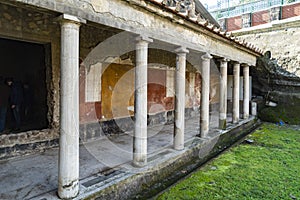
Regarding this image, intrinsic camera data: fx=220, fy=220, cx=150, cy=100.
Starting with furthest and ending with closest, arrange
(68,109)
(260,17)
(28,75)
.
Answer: (260,17), (28,75), (68,109)

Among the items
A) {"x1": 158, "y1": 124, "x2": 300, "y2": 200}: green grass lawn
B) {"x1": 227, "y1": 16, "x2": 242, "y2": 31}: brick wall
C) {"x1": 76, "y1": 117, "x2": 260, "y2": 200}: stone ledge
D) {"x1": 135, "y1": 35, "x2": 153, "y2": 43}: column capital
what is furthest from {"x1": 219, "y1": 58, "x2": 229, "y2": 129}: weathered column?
{"x1": 227, "y1": 16, "x2": 242, "y2": 31}: brick wall

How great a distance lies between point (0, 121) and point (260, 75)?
12428 millimetres

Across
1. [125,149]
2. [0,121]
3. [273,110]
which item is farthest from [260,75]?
[0,121]

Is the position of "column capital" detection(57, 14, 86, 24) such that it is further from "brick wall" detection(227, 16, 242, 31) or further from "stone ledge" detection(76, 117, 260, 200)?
"brick wall" detection(227, 16, 242, 31)

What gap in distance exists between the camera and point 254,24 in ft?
47.9

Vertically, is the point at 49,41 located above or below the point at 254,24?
below

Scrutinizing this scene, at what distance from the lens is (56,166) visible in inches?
170

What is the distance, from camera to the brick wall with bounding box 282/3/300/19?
496 inches

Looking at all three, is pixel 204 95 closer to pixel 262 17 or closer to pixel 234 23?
pixel 262 17

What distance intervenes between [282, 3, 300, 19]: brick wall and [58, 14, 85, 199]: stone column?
45.5ft

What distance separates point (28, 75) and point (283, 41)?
12610 mm

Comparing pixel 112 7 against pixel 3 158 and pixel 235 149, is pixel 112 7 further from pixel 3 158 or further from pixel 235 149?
pixel 235 149

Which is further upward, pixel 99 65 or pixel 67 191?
pixel 99 65

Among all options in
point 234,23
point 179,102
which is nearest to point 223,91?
point 179,102
